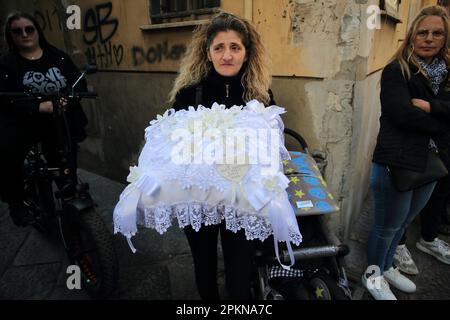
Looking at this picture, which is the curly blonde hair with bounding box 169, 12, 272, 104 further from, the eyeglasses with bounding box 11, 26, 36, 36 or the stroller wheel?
the eyeglasses with bounding box 11, 26, 36, 36

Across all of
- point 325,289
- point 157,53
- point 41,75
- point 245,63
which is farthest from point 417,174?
point 41,75

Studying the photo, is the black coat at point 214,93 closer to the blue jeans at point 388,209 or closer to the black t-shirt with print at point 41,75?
the blue jeans at point 388,209

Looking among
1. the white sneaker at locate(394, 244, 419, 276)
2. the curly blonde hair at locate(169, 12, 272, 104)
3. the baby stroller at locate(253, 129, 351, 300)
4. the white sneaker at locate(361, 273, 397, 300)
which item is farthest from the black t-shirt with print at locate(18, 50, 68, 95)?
the white sneaker at locate(394, 244, 419, 276)

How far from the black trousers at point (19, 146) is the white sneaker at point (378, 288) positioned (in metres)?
2.38

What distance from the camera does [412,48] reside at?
2139 millimetres

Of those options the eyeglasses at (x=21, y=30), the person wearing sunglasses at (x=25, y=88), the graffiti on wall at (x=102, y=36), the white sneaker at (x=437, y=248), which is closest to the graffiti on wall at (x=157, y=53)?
the graffiti on wall at (x=102, y=36)

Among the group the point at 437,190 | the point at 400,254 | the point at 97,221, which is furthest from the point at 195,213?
the point at 437,190

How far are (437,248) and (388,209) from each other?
1.07m

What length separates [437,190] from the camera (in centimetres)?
295

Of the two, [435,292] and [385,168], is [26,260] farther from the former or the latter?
[435,292]

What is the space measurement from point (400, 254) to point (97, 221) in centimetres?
239

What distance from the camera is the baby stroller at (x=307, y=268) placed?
191 centimetres

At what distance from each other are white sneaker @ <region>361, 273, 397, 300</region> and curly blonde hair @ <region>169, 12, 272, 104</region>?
1558mm

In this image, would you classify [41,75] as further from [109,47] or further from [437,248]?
[437,248]
